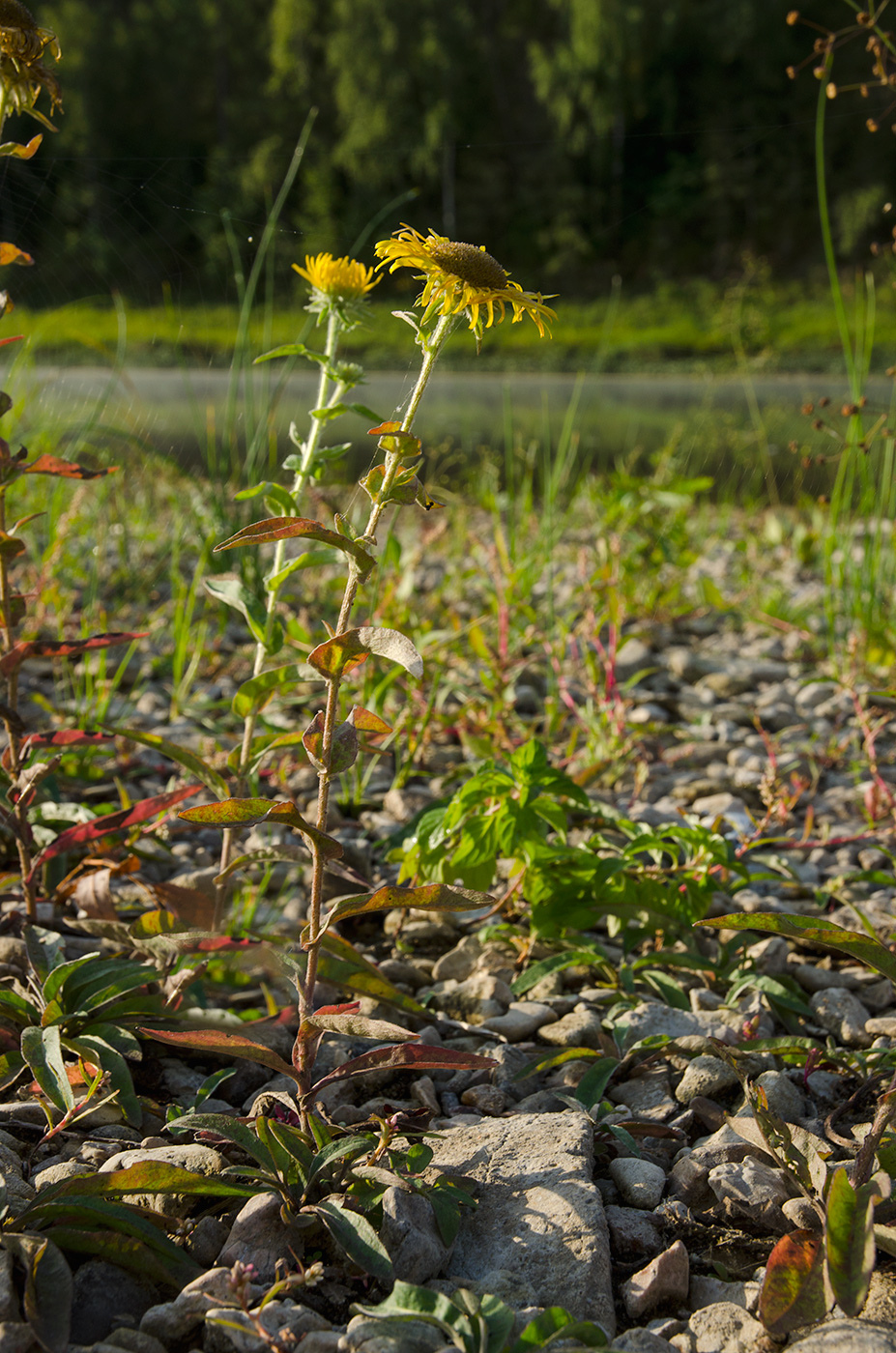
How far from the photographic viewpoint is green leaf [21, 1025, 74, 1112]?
2.96 feet

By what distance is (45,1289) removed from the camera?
70 cm

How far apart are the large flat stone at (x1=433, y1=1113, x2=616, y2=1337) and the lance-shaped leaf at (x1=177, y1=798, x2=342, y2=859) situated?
0.33 m

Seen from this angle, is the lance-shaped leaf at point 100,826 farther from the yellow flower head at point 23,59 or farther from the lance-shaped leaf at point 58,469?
the yellow flower head at point 23,59

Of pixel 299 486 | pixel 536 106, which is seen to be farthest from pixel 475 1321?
pixel 536 106

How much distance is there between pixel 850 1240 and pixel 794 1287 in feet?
0.18

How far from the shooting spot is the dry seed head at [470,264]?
0.75 metres

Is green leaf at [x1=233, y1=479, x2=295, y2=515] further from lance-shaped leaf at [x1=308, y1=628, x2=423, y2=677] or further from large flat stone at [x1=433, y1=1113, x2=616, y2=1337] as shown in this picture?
large flat stone at [x1=433, y1=1113, x2=616, y2=1337]

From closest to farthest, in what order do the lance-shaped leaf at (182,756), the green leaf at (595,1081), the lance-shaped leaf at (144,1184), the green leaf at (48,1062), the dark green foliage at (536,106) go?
the lance-shaped leaf at (144,1184) → the green leaf at (48,1062) → the green leaf at (595,1081) → the lance-shaped leaf at (182,756) → the dark green foliage at (536,106)

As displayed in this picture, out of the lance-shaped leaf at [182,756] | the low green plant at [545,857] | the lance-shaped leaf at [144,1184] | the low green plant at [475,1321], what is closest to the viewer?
the low green plant at [475,1321]

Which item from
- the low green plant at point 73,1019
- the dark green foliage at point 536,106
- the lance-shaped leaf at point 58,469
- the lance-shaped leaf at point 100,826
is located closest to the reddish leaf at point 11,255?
the lance-shaped leaf at point 58,469

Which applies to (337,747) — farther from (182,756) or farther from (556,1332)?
(556,1332)

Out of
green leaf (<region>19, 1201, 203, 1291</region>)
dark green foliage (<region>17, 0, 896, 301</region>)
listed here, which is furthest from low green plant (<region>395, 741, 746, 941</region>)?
dark green foliage (<region>17, 0, 896, 301</region>)

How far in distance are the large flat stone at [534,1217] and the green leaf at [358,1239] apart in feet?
0.27

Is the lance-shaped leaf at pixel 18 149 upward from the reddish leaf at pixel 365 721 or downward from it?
upward
